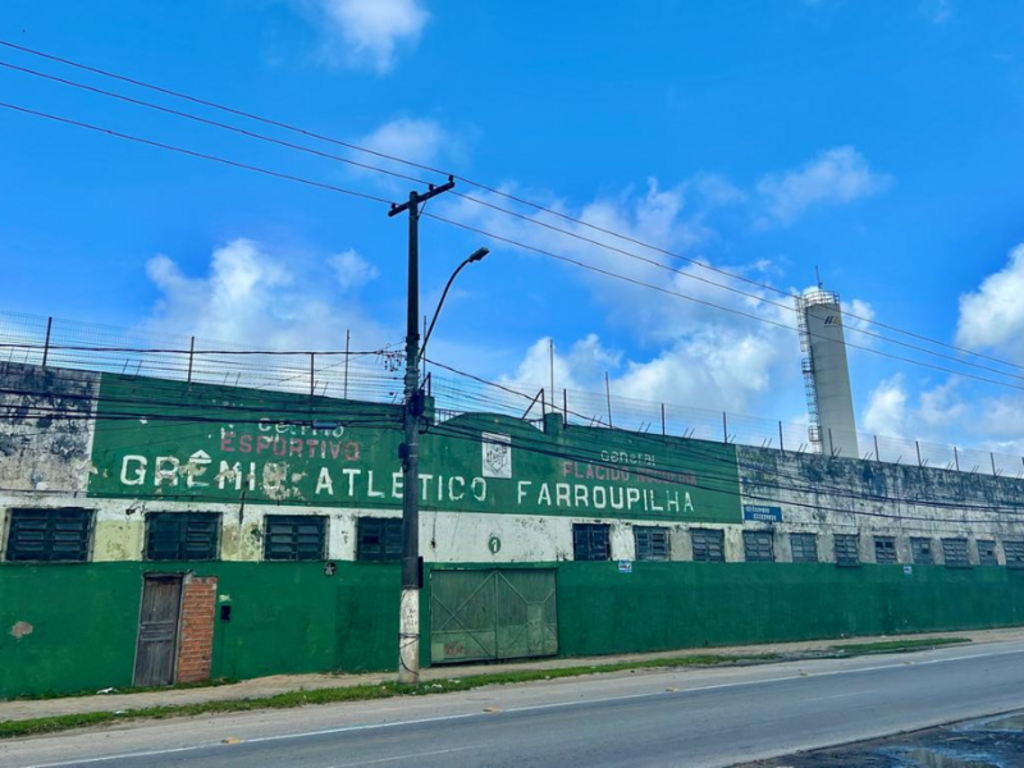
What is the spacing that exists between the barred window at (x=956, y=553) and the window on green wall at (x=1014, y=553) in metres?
3.07

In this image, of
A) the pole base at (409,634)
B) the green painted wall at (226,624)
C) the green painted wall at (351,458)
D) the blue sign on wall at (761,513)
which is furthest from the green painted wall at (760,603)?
the pole base at (409,634)

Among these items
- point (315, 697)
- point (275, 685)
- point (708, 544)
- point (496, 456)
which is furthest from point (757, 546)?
point (315, 697)

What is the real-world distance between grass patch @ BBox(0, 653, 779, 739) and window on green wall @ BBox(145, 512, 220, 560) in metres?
4.53

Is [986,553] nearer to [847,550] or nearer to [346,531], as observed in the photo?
[847,550]

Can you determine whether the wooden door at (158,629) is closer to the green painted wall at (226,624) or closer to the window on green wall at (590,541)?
the green painted wall at (226,624)

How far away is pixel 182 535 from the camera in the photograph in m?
19.1

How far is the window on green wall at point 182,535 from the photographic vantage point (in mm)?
18828

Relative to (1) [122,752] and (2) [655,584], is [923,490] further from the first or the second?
(1) [122,752]

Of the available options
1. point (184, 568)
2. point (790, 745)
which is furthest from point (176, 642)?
point (790, 745)

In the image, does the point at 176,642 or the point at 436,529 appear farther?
the point at 436,529

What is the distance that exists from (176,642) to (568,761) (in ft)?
40.4

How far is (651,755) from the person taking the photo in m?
9.86

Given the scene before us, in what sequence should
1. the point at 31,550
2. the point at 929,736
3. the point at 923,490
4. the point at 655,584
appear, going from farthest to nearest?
1. the point at 923,490
2. the point at 655,584
3. the point at 31,550
4. the point at 929,736

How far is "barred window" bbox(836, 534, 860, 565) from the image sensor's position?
32.4m
